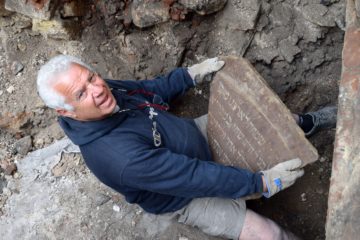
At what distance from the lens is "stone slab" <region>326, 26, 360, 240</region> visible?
6.44ft

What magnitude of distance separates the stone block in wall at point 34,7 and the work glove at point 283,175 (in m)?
2.43

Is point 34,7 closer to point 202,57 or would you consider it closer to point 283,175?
point 202,57

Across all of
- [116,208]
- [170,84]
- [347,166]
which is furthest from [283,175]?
[116,208]

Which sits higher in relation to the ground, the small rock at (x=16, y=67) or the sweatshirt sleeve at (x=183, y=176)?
the sweatshirt sleeve at (x=183, y=176)

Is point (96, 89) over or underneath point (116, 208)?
over

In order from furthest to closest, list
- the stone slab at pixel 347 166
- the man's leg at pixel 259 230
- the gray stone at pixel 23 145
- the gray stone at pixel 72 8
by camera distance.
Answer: the gray stone at pixel 23 145 → the gray stone at pixel 72 8 → the man's leg at pixel 259 230 → the stone slab at pixel 347 166

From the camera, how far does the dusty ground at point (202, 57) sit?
334 cm

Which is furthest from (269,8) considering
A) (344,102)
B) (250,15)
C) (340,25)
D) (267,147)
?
(344,102)

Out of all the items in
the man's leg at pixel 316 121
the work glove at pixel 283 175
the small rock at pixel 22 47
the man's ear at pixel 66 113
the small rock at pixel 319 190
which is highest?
the man's ear at pixel 66 113

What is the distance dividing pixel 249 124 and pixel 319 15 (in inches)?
42.6

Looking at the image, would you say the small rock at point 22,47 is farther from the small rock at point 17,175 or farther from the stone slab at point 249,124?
the stone slab at point 249,124

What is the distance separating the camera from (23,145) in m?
4.04

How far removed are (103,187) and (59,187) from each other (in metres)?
0.40

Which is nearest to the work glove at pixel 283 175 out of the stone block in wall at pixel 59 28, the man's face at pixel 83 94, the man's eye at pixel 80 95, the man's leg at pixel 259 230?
the man's leg at pixel 259 230
